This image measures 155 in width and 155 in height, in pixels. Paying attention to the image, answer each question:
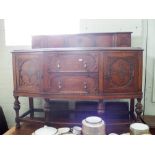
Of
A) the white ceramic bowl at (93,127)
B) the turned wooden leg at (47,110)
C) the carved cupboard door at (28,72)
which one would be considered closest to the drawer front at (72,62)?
the carved cupboard door at (28,72)

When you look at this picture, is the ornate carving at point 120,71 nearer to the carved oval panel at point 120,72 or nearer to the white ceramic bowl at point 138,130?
the carved oval panel at point 120,72

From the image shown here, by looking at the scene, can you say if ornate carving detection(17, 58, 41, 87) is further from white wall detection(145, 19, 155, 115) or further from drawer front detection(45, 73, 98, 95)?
white wall detection(145, 19, 155, 115)

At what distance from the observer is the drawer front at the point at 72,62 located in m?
1.44

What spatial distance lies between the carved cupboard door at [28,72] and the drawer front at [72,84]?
0.11m

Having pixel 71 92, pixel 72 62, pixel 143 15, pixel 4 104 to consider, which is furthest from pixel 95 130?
pixel 4 104

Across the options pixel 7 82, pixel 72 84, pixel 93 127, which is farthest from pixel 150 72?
pixel 7 82

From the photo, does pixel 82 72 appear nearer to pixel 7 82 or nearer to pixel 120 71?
pixel 120 71

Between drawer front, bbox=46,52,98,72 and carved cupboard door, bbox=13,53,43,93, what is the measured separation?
0.11 m

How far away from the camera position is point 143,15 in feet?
1.16

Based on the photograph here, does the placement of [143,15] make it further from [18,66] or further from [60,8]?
[18,66]

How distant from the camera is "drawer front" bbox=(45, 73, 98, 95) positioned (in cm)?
147

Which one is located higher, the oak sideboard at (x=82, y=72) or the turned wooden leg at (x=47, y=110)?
the oak sideboard at (x=82, y=72)

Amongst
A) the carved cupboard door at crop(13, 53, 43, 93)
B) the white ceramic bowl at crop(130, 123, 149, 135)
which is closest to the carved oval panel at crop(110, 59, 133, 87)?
the white ceramic bowl at crop(130, 123, 149, 135)

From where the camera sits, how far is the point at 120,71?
146 centimetres
